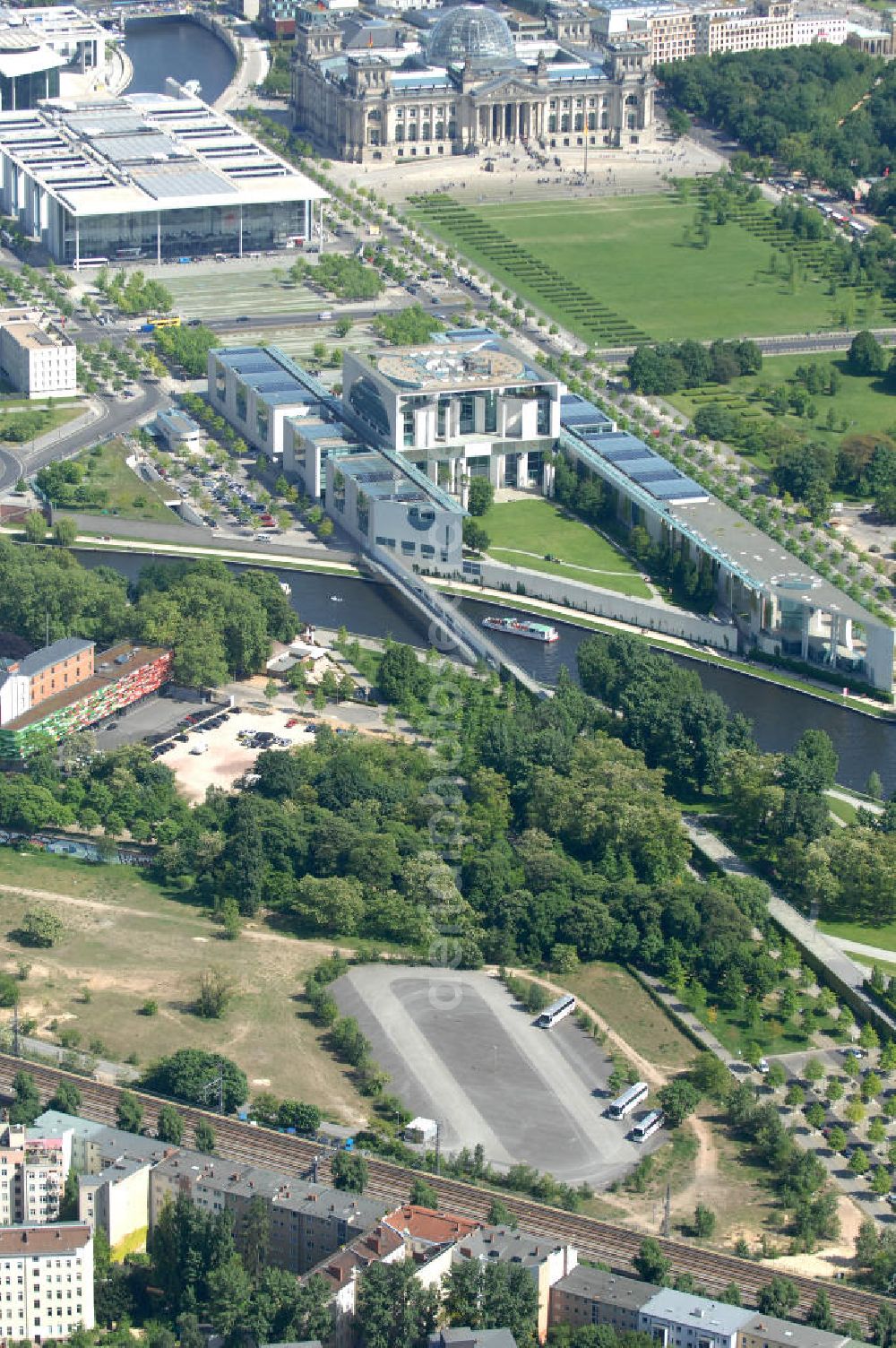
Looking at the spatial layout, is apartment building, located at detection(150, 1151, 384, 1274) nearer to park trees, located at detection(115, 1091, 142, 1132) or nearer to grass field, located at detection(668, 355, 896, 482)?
park trees, located at detection(115, 1091, 142, 1132)

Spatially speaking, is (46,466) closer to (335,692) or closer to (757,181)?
(335,692)

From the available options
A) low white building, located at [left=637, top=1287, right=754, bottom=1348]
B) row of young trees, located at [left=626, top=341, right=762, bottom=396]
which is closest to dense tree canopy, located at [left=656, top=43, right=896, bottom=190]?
row of young trees, located at [left=626, top=341, right=762, bottom=396]

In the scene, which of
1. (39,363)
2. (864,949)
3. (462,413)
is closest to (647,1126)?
(864,949)

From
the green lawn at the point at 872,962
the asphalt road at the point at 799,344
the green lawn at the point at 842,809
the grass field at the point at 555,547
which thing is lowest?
the green lawn at the point at 872,962

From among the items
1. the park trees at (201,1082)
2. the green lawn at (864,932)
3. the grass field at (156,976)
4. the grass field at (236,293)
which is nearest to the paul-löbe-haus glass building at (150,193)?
the grass field at (236,293)

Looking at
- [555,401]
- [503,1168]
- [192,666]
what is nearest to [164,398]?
[555,401]

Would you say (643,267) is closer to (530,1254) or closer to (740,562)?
(740,562)

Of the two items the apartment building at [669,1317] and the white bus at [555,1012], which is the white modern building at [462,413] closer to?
the white bus at [555,1012]
